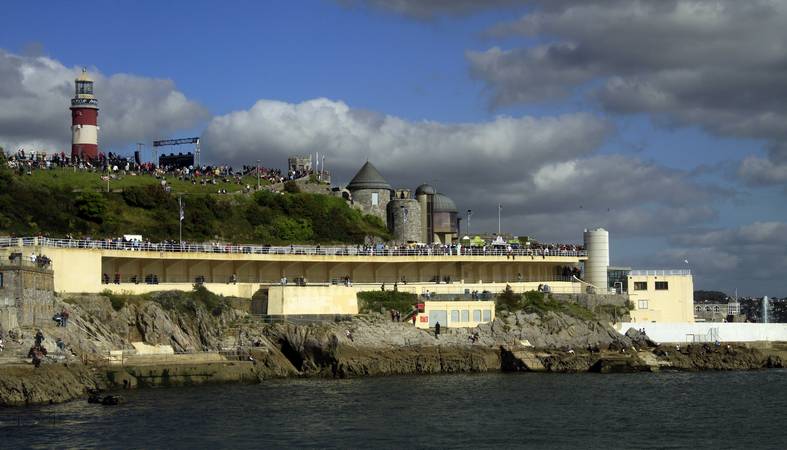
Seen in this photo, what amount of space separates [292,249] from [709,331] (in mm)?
33293

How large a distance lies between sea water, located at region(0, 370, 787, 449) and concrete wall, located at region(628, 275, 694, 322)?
2342 cm

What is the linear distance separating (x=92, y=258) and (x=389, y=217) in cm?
4269

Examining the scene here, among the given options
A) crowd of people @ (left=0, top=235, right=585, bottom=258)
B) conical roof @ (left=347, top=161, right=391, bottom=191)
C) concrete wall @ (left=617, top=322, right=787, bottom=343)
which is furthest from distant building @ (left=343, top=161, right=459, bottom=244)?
concrete wall @ (left=617, top=322, right=787, bottom=343)

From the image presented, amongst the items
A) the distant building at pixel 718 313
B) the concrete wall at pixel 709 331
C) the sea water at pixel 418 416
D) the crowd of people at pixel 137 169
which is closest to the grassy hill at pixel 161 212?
the crowd of people at pixel 137 169

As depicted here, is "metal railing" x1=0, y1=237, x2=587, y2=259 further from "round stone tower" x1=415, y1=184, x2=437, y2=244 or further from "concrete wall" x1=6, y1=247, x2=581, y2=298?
"round stone tower" x1=415, y1=184, x2=437, y2=244

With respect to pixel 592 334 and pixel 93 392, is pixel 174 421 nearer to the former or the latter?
pixel 93 392

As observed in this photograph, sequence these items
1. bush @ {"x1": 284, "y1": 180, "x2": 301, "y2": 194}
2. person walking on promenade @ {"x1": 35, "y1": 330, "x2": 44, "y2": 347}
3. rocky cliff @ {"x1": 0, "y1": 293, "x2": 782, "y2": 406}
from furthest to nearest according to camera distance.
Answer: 1. bush @ {"x1": 284, "y1": 180, "x2": 301, "y2": 194}
2. rocky cliff @ {"x1": 0, "y1": 293, "x2": 782, "y2": 406}
3. person walking on promenade @ {"x1": 35, "y1": 330, "x2": 44, "y2": 347}

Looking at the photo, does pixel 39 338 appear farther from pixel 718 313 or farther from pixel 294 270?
pixel 718 313

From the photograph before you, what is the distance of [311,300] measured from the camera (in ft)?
257

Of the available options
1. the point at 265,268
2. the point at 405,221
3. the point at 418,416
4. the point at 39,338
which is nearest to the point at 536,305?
the point at 265,268

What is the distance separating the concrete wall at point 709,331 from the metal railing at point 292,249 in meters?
11.1

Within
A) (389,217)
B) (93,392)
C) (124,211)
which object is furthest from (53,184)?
(93,392)

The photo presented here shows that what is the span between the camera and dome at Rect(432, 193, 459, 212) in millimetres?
113562

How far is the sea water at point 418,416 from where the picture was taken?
4688cm
